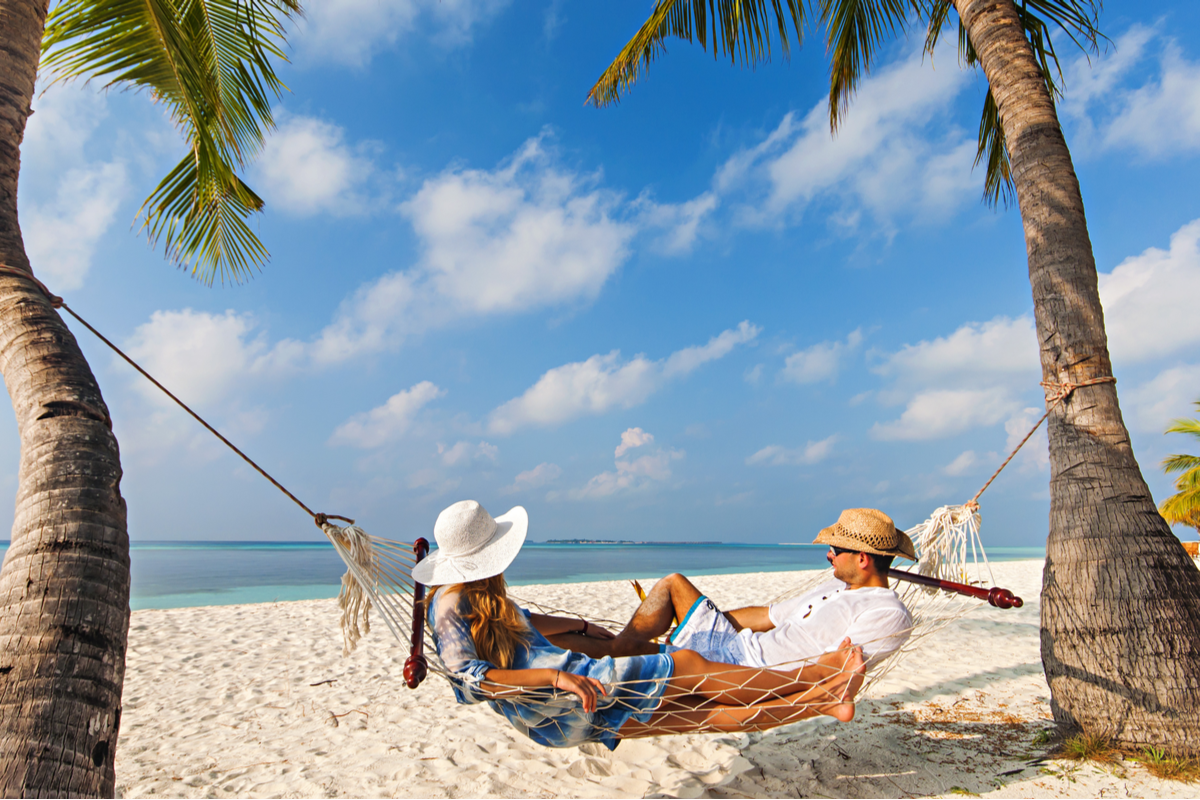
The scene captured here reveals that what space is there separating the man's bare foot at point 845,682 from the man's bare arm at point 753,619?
51 centimetres

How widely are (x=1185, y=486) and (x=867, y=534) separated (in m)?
15.1

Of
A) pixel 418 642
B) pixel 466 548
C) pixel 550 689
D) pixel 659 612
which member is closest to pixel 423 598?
pixel 418 642

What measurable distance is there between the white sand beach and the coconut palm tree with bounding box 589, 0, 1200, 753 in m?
0.26

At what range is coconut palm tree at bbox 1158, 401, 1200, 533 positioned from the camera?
478 inches

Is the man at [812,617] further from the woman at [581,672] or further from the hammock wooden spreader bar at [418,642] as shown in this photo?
the hammock wooden spreader bar at [418,642]

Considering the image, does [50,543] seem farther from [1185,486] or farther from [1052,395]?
[1185,486]

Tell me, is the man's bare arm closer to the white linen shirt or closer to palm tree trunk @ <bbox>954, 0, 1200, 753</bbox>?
the white linen shirt

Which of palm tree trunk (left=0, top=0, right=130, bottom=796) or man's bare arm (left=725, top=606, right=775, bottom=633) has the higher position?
palm tree trunk (left=0, top=0, right=130, bottom=796)

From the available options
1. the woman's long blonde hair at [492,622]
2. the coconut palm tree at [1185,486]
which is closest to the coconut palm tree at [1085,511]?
the woman's long blonde hair at [492,622]

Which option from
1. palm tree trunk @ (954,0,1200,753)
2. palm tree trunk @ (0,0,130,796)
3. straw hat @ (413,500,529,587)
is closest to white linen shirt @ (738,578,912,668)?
palm tree trunk @ (954,0,1200,753)

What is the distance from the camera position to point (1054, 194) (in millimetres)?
2566

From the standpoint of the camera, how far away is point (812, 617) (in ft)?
6.99

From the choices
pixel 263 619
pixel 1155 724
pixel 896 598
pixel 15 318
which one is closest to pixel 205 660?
pixel 263 619

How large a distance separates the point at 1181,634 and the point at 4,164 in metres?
3.88
